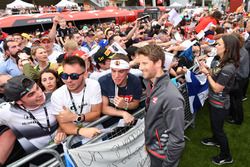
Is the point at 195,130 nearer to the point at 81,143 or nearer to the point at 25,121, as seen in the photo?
the point at 81,143

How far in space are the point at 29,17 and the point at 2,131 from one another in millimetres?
20886

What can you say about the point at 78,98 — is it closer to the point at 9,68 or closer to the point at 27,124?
the point at 27,124

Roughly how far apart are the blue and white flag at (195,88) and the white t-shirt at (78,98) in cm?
196

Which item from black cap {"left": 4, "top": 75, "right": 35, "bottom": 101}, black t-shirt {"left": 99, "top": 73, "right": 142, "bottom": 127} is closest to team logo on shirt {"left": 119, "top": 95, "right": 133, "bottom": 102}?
black t-shirt {"left": 99, "top": 73, "right": 142, "bottom": 127}

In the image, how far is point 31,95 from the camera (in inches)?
101

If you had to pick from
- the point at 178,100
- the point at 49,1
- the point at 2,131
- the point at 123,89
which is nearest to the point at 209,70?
the point at 123,89

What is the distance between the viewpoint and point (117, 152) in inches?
110

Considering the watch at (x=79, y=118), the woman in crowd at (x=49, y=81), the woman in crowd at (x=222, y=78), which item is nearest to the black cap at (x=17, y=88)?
the watch at (x=79, y=118)

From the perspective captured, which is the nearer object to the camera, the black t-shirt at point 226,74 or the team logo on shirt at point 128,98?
the team logo on shirt at point 128,98

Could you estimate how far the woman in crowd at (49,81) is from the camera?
3.33 meters

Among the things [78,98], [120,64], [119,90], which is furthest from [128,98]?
[78,98]

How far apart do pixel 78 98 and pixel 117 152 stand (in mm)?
818

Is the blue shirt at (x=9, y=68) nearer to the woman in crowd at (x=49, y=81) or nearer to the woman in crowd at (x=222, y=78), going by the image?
the woman in crowd at (x=49, y=81)

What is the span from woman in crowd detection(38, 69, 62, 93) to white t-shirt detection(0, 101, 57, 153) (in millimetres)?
638
